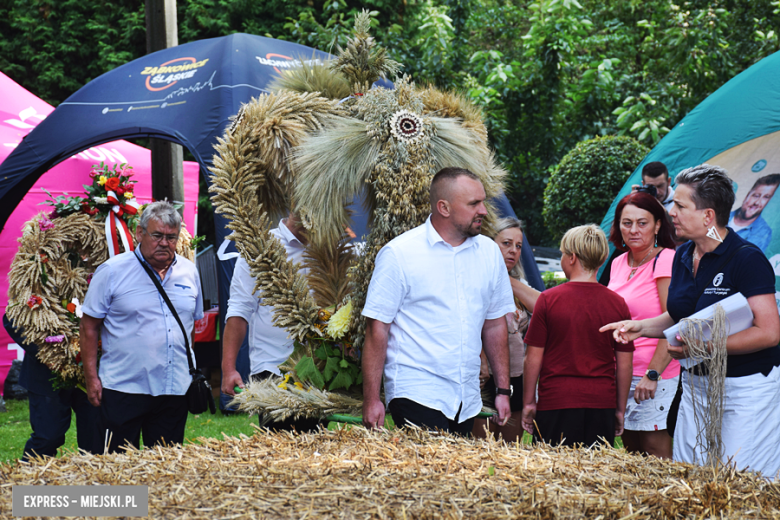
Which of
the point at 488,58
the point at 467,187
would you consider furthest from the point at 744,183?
the point at 488,58

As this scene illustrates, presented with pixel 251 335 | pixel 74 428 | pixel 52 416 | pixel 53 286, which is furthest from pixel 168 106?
pixel 251 335

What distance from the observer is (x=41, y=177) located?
8.19m

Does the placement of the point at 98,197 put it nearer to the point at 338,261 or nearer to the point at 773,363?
the point at 338,261

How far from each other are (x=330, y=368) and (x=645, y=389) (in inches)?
65.2

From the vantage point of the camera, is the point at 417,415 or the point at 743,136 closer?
the point at 417,415

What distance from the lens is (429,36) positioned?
11453 millimetres

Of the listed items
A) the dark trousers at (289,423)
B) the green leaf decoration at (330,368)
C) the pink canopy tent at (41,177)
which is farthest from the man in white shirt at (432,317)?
the pink canopy tent at (41,177)

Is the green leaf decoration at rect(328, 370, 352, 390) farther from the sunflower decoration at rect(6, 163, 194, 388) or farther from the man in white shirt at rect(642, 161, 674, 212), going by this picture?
the man in white shirt at rect(642, 161, 674, 212)

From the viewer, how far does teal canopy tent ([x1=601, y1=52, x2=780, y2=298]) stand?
504 centimetres

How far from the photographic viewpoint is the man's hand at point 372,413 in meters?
2.93

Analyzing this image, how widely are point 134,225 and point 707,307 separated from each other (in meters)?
3.58

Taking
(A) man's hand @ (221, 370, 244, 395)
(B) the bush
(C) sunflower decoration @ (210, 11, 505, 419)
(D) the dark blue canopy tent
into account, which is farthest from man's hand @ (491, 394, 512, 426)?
(B) the bush

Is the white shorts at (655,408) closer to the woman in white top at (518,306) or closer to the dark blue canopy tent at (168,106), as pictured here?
the woman in white top at (518,306)

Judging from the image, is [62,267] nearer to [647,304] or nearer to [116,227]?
[116,227]
